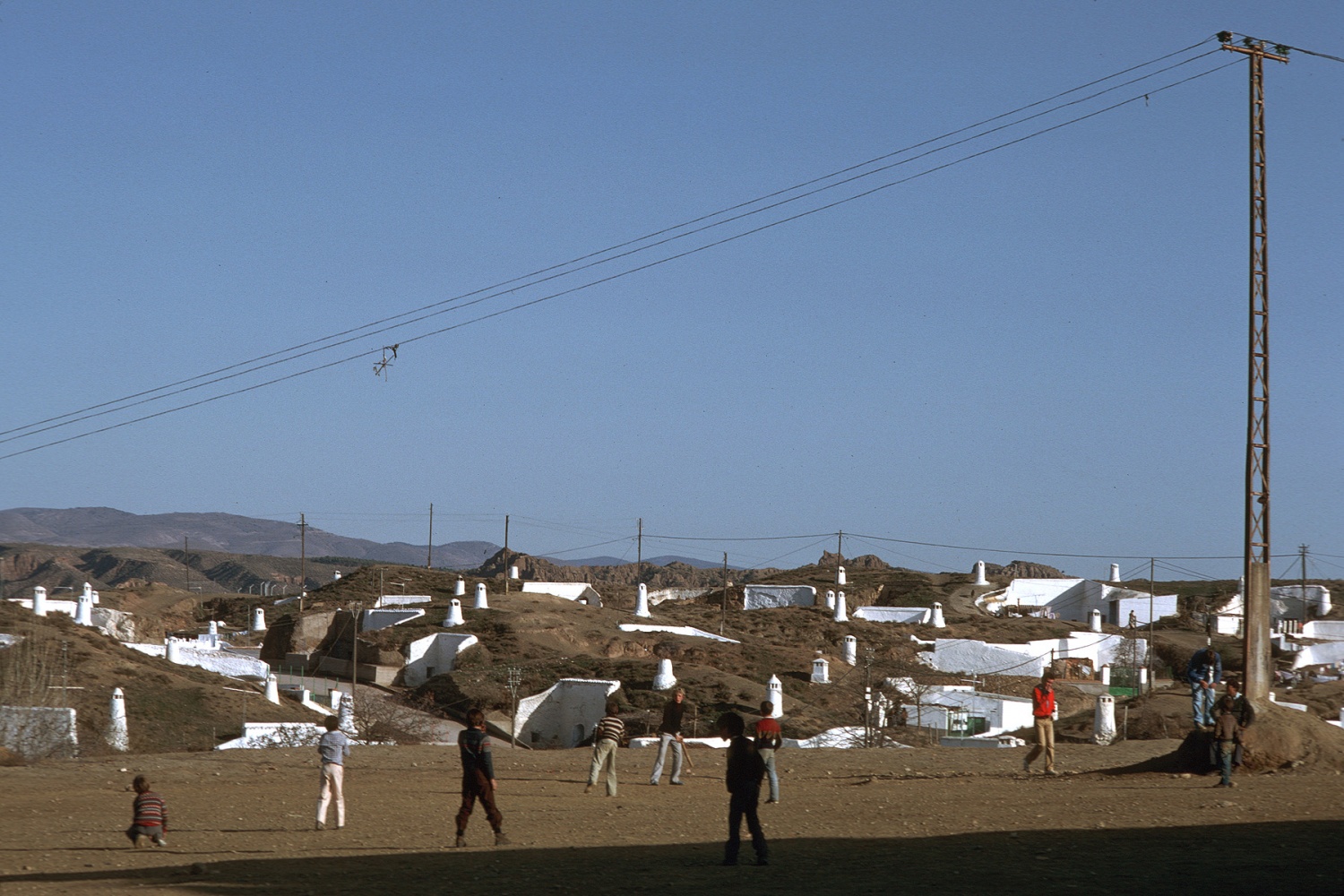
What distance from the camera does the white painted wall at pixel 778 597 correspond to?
78062 millimetres

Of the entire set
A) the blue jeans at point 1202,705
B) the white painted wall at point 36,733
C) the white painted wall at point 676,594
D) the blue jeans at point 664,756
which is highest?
the blue jeans at point 1202,705

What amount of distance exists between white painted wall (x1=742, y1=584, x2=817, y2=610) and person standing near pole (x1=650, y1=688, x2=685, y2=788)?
5863cm

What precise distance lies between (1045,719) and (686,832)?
6688 mm

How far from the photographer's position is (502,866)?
11.8 m

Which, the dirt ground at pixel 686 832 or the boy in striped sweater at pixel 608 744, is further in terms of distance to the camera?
the boy in striped sweater at pixel 608 744

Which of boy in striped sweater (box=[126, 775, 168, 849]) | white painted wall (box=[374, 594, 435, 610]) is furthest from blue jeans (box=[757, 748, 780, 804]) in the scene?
white painted wall (box=[374, 594, 435, 610])

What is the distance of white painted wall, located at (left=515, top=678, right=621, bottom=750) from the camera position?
36.3 meters

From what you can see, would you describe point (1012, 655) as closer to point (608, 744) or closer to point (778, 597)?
point (778, 597)

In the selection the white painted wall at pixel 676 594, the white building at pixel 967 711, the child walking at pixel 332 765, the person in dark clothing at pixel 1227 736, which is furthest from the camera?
the white painted wall at pixel 676 594

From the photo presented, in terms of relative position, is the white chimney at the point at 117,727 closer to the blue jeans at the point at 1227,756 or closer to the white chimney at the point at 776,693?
the white chimney at the point at 776,693

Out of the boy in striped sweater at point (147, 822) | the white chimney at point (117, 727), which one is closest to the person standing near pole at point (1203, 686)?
the boy in striped sweater at point (147, 822)

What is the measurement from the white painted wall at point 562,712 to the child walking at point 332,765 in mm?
22280

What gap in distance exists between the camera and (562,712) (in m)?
36.9

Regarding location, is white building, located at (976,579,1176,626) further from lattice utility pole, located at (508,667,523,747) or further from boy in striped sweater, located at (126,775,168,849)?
boy in striped sweater, located at (126,775,168,849)
